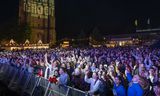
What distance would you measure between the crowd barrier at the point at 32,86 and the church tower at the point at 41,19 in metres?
143

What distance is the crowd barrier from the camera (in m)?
11.6

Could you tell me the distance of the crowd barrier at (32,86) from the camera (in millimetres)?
11591

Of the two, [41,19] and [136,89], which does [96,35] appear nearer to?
[41,19]

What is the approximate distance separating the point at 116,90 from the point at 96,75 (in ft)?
8.01

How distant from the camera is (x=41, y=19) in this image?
566 feet

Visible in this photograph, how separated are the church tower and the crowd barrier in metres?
143

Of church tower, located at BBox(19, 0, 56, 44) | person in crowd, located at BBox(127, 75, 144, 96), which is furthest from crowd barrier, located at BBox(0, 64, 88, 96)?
church tower, located at BBox(19, 0, 56, 44)

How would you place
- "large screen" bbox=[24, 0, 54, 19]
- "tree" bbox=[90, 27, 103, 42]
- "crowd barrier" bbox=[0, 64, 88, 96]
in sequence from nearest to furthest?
"crowd barrier" bbox=[0, 64, 88, 96] < "large screen" bbox=[24, 0, 54, 19] < "tree" bbox=[90, 27, 103, 42]

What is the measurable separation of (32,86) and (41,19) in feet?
518

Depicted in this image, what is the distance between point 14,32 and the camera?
14388cm

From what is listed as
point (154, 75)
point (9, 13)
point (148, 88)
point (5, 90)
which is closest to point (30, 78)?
point (5, 90)

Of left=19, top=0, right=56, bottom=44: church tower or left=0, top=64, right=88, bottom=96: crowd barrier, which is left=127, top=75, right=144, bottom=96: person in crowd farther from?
left=19, top=0, right=56, bottom=44: church tower

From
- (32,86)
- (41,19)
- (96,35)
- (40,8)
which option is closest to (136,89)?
(32,86)

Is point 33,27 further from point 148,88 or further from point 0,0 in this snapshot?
point 148,88
